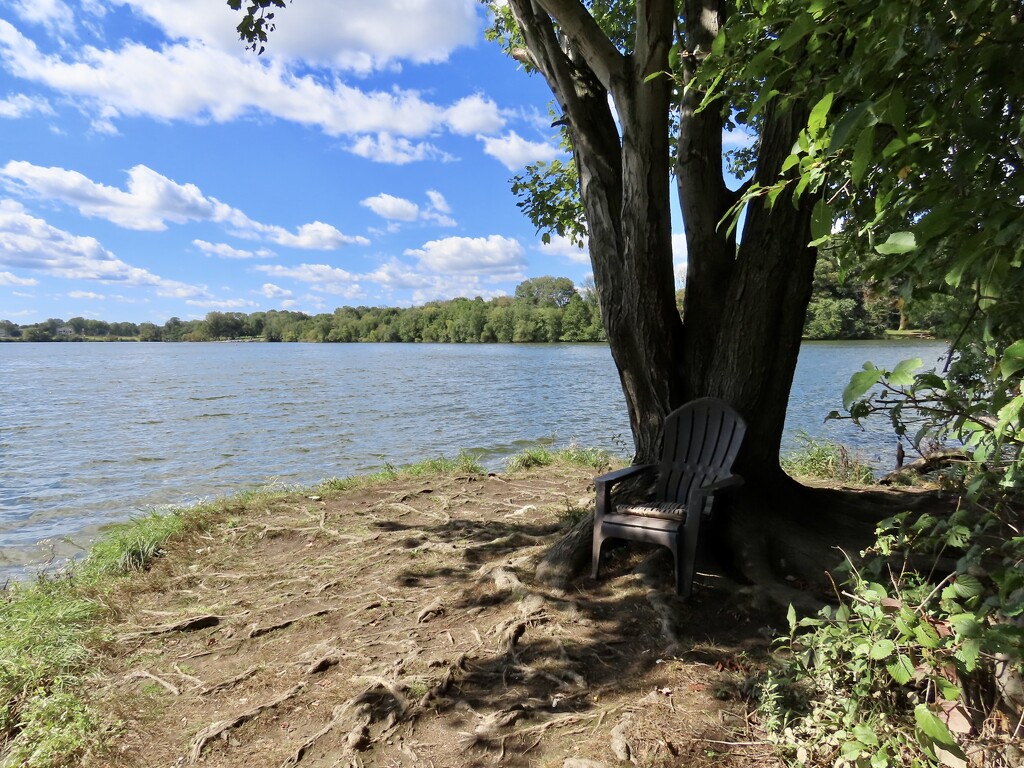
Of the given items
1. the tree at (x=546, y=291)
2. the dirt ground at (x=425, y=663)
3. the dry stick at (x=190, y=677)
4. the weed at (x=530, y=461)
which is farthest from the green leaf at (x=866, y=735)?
the tree at (x=546, y=291)

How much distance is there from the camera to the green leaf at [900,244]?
49.5 inches

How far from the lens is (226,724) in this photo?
2.74 meters

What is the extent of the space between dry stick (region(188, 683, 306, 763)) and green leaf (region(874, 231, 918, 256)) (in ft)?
10.1

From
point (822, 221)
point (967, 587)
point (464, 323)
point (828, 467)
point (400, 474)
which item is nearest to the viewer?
point (822, 221)

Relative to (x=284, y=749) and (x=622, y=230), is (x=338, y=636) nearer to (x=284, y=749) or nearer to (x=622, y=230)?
(x=284, y=749)

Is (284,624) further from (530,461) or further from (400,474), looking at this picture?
(530,461)

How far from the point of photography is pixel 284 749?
2572 millimetres

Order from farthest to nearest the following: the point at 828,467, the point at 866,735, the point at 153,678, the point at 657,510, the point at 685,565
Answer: the point at 828,467 → the point at 657,510 → the point at 685,565 → the point at 153,678 → the point at 866,735

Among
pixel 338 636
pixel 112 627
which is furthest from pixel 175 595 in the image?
pixel 338 636

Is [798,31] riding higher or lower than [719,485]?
higher

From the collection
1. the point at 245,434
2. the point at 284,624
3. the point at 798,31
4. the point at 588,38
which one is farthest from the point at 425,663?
the point at 245,434

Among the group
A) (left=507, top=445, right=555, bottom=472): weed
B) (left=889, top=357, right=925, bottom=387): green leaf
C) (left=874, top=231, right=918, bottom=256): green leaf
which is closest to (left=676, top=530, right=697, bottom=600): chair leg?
(left=889, top=357, right=925, bottom=387): green leaf

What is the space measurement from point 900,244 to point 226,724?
3155mm

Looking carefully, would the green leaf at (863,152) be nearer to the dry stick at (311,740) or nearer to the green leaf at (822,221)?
the green leaf at (822,221)
